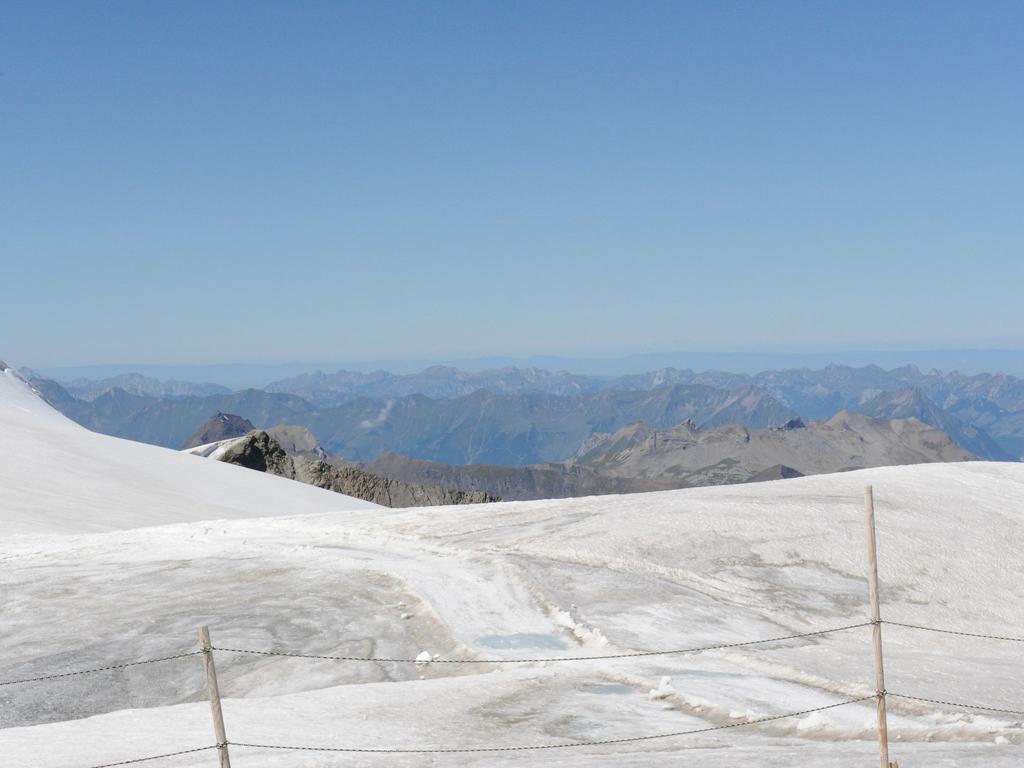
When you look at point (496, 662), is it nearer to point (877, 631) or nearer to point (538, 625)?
point (538, 625)

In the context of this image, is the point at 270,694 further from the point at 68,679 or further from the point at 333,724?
the point at 68,679

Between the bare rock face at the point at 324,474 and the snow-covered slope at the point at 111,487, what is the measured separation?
19.7 metres

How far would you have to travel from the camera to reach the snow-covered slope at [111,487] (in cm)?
3750

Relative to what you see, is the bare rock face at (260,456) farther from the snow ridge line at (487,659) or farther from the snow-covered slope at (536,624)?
the snow ridge line at (487,659)

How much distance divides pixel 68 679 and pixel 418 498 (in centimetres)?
7901

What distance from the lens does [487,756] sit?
42.3 feet

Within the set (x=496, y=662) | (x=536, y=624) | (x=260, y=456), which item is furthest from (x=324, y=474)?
(x=496, y=662)

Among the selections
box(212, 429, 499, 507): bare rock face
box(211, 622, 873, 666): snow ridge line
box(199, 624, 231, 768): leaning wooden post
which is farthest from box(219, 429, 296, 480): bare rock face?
box(199, 624, 231, 768): leaning wooden post

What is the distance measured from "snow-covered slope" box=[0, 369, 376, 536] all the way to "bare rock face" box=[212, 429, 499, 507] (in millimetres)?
19670

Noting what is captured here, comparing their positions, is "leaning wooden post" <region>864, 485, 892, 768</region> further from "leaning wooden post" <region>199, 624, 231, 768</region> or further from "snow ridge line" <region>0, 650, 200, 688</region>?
"snow ridge line" <region>0, 650, 200, 688</region>

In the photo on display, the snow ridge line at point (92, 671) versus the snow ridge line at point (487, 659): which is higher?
the snow ridge line at point (92, 671)

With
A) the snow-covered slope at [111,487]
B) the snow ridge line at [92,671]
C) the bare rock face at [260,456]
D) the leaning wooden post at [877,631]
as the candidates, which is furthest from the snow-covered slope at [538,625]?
the bare rock face at [260,456]

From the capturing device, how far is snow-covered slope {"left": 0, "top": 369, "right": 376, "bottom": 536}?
1476 inches

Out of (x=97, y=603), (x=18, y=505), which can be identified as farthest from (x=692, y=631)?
(x=18, y=505)
